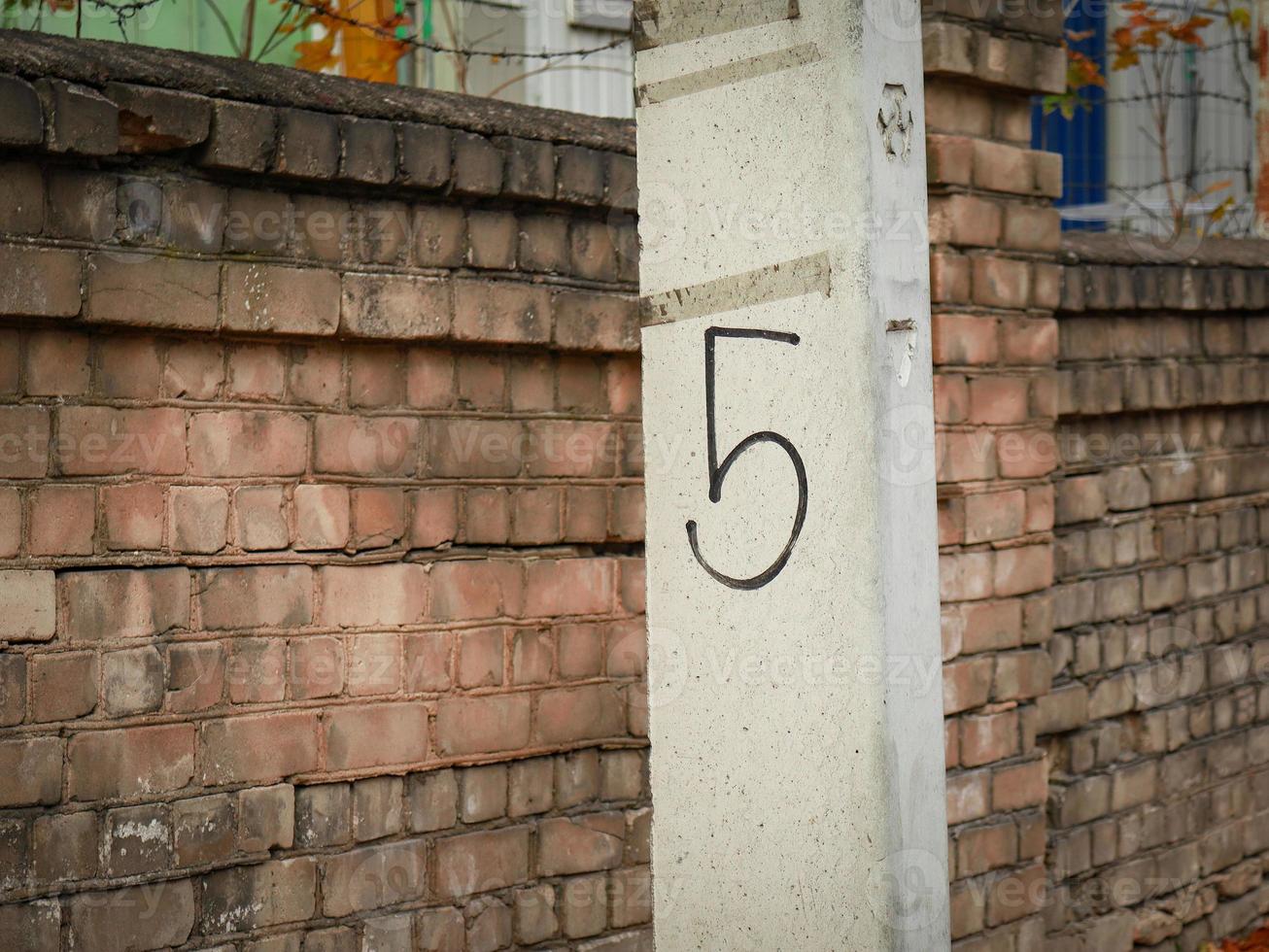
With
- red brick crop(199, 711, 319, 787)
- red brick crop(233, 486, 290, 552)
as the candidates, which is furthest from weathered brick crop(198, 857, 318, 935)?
red brick crop(233, 486, 290, 552)

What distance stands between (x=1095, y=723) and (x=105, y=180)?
2.62 meters

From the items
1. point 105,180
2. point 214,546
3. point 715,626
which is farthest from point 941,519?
point 105,180

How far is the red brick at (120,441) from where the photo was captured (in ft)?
7.47

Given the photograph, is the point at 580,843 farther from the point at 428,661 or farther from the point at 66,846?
the point at 66,846

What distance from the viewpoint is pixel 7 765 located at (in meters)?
2.21

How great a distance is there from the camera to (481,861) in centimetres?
268

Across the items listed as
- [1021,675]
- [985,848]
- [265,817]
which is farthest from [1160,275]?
[265,817]

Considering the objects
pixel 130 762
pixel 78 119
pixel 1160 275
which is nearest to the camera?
pixel 78 119

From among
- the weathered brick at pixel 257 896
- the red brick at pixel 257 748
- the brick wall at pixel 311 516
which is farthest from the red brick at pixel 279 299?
the weathered brick at pixel 257 896

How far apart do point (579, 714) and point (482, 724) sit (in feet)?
0.67

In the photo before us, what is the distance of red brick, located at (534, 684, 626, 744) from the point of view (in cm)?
276

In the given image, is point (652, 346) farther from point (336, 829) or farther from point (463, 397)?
point (336, 829)

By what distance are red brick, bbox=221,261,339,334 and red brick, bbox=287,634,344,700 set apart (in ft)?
1.66

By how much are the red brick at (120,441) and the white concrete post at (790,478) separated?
0.78 m
